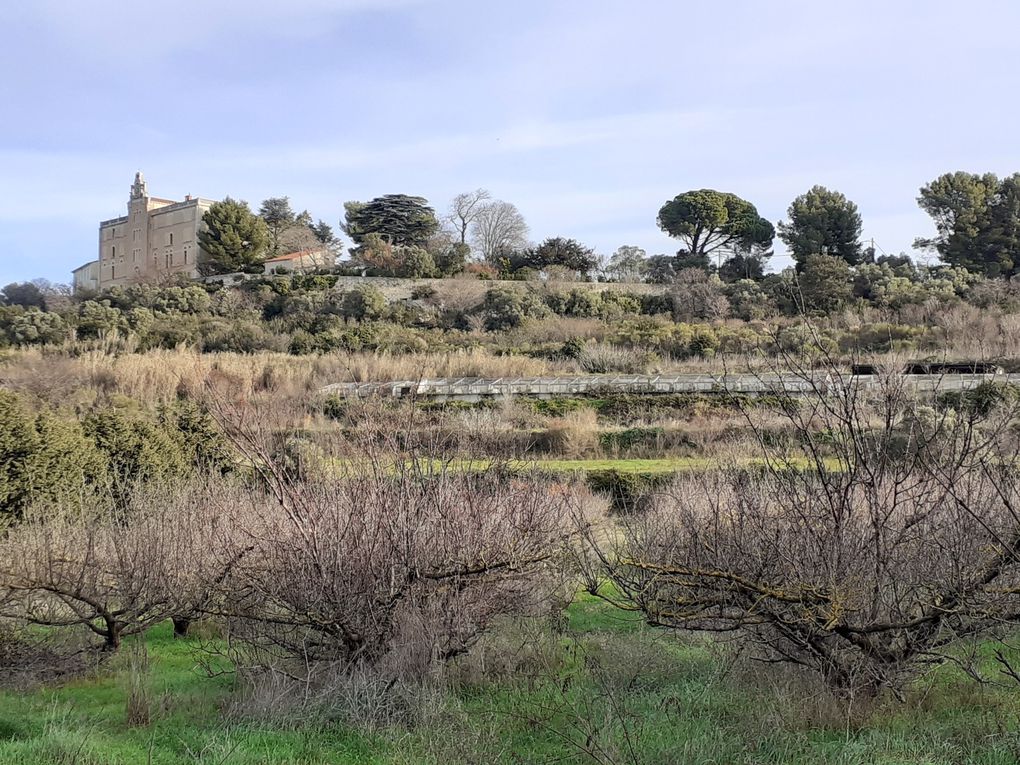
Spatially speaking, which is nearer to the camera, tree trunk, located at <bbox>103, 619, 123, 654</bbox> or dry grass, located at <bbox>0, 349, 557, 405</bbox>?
tree trunk, located at <bbox>103, 619, 123, 654</bbox>

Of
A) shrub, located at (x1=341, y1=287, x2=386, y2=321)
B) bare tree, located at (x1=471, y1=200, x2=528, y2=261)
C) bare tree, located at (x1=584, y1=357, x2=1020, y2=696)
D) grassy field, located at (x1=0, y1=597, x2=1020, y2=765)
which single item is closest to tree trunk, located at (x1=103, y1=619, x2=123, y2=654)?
grassy field, located at (x1=0, y1=597, x2=1020, y2=765)

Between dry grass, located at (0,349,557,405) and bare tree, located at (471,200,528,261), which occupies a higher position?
bare tree, located at (471,200,528,261)

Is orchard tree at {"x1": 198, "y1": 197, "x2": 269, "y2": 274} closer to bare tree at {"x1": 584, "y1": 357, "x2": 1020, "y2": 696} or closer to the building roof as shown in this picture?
the building roof

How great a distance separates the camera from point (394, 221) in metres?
49.5

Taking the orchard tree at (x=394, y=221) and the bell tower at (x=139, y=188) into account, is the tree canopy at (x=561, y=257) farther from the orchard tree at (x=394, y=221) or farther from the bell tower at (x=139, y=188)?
the bell tower at (x=139, y=188)

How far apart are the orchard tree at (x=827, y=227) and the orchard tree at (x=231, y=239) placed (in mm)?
27510

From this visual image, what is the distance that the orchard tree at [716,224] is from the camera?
4644 centimetres

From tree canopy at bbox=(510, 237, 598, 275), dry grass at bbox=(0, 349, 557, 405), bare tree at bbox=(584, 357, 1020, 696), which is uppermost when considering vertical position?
tree canopy at bbox=(510, 237, 598, 275)

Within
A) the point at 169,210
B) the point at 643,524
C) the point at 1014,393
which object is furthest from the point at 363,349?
the point at 169,210

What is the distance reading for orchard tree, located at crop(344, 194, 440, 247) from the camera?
1946 inches

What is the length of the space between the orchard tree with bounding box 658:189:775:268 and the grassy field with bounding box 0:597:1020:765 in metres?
41.4

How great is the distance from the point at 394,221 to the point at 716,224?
17.7 m

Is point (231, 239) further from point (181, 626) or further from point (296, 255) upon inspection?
point (181, 626)

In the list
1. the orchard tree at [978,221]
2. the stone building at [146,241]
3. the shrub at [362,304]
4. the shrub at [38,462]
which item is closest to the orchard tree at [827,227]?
the orchard tree at [978,221]
